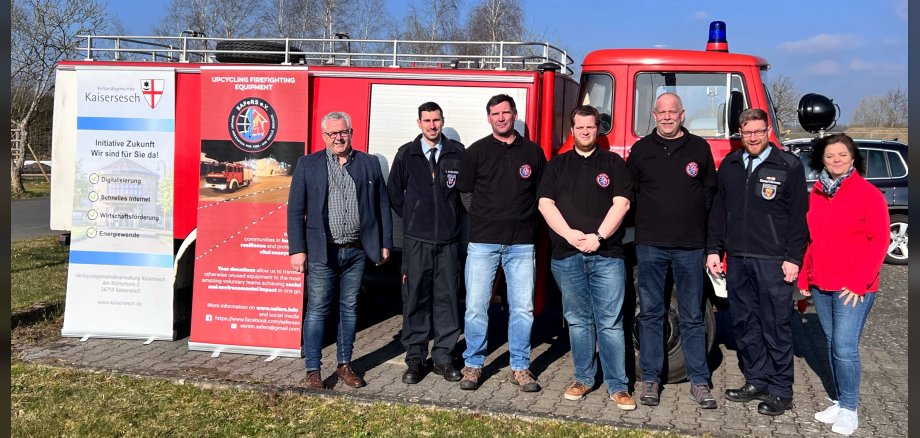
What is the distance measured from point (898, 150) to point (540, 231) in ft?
30.3

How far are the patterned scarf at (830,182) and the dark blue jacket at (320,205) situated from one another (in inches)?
117

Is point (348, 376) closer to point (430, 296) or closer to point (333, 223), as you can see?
point (430, 296)

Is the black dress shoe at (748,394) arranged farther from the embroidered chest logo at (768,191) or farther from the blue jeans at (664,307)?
the embroidered chest logo at (768,191)

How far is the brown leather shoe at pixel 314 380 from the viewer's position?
5.45 metres

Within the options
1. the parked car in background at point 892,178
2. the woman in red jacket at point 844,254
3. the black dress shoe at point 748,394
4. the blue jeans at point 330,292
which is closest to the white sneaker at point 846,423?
the woman in red jacket at point 844,254

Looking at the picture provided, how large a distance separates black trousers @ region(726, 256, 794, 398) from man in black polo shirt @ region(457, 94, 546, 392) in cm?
141

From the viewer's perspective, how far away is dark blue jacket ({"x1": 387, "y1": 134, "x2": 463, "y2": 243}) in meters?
5.52

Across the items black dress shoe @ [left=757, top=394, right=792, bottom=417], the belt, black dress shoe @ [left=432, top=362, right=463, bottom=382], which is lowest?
black dress shoe @ [left=757, top=394, right=792, bottom=417]

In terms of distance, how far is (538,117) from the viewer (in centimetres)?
598

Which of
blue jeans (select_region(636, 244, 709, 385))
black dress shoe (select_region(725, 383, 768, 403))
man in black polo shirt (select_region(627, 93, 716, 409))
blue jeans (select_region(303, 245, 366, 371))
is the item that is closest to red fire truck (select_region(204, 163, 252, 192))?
blue jeans (select_region(303, 245, 366, 371))

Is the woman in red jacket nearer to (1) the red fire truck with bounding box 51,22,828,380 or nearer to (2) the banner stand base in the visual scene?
(1) the red fire truck with bounding box 51,22,828,380

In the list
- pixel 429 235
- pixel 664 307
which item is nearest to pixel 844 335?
pixel 664 307

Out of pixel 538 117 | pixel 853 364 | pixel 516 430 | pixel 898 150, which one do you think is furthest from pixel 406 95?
pixel 898 150

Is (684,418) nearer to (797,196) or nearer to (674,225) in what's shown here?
(674,225)
